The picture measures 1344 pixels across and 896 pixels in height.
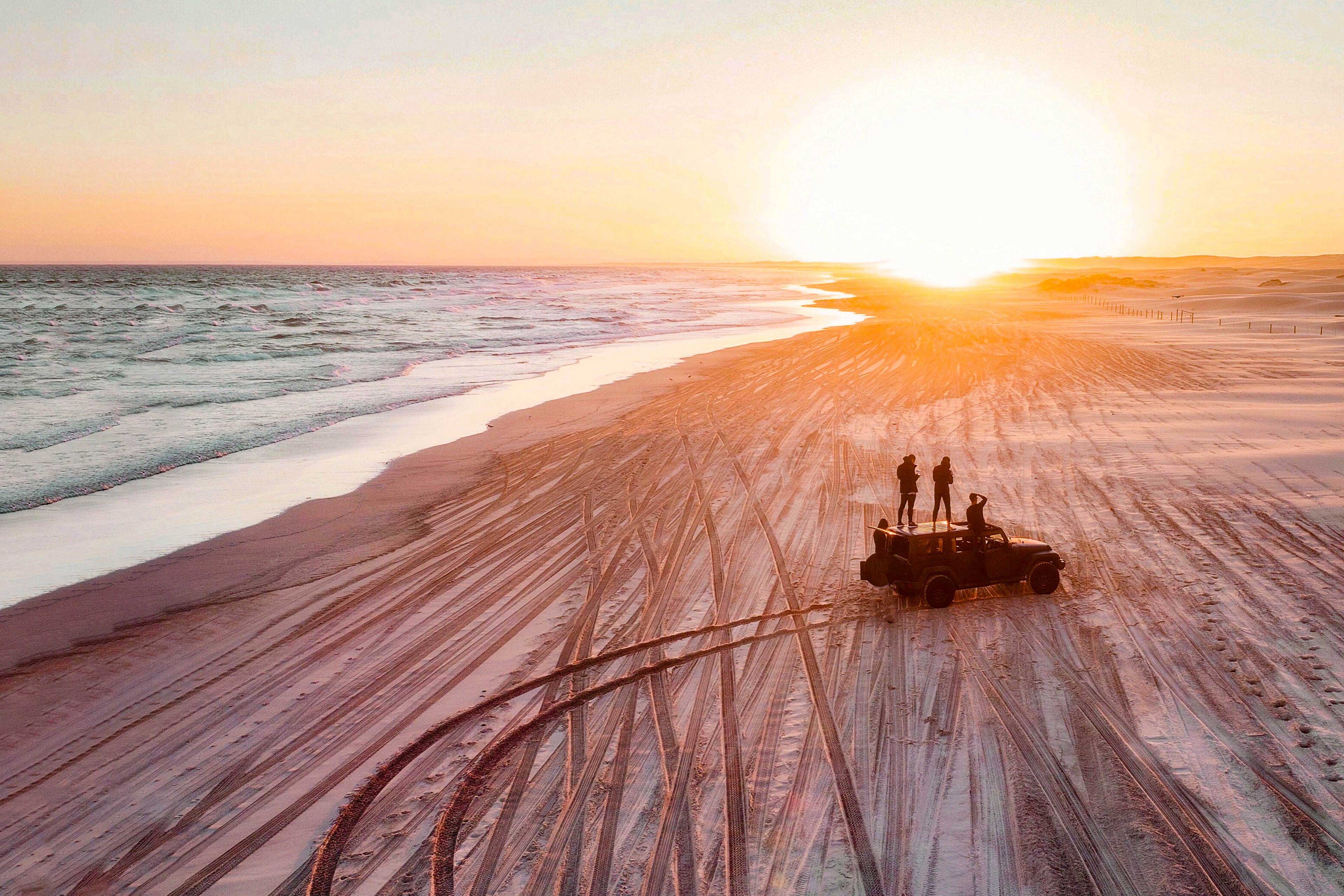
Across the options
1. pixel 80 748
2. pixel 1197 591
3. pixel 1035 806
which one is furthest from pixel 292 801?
pixel 1197 591

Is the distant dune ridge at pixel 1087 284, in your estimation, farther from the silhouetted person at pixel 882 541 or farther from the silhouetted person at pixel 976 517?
the silhouetted person at pixel 882 541

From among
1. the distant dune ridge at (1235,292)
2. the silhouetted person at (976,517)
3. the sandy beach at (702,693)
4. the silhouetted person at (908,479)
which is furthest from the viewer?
the distant dune ridge at (1235,292)

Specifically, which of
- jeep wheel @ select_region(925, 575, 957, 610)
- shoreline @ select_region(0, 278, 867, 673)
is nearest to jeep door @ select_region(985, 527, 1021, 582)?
jeep wheel @ select_region(925, 575, 957, 610)

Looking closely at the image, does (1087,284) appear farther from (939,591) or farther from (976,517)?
(939,591)

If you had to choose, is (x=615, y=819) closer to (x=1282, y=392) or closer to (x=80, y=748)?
(x=80, y=748)

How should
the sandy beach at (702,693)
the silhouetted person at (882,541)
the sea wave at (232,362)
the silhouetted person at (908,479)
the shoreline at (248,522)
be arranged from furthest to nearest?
the sea wave at (232,362) < the silhouetted person at (908,479) < the shoreline at (248,522) < the silhouetted person at (882,541) < the sandy beach at (702,693)

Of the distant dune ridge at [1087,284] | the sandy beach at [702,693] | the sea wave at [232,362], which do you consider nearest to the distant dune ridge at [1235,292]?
the distant dune ridge at [1087,284]
